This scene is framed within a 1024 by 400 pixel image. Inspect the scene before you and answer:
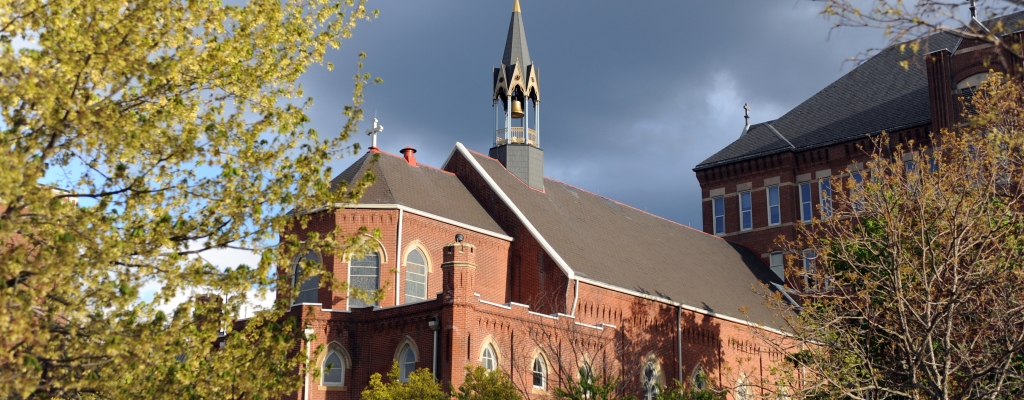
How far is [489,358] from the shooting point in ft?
98.3

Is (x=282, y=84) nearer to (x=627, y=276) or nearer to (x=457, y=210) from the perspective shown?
(x=457, y=210)

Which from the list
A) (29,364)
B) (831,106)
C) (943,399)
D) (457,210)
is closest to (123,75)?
(29,364)

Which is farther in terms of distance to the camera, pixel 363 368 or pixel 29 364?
pixel 363 368

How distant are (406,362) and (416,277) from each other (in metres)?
3.59

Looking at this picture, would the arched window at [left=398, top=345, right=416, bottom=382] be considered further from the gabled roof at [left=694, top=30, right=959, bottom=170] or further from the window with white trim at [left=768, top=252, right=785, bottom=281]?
the gabled roof at [left=694, top=30, right=959, bottom=170]

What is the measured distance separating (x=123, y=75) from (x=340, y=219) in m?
20.8

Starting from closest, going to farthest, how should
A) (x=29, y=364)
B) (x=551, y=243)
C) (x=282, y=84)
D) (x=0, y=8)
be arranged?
(x=29, y=364), (x=0, y=8), (x=282, y=84), (x=551, y=243)

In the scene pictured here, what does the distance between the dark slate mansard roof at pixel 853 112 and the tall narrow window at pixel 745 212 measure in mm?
1668

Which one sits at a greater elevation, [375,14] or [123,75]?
[375,14]

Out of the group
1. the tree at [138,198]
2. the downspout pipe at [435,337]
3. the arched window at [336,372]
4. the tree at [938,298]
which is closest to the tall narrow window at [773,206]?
the tree at [938,298]

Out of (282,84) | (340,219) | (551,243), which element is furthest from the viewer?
(551,243)

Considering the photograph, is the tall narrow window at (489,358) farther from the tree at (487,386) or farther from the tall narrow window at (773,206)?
the tall narrow window at (773,206)

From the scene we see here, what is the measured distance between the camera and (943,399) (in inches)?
667

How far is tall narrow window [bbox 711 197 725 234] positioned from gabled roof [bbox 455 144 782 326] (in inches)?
124
